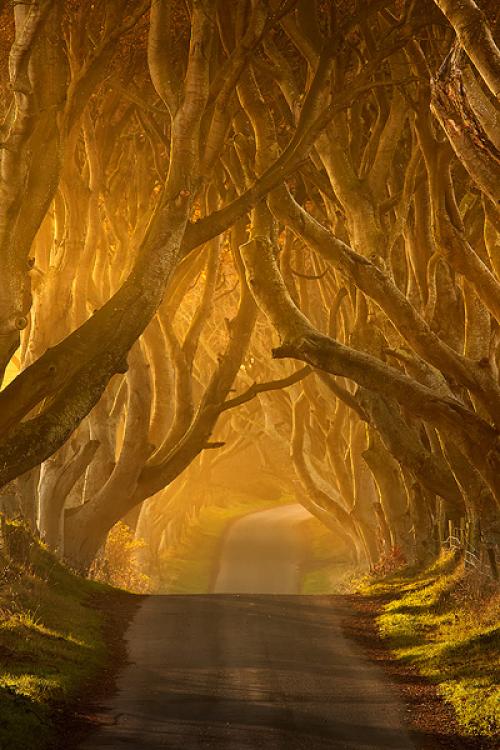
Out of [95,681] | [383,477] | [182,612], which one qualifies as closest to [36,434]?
[95,681]

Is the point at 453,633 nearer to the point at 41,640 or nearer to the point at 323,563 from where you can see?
the point at 41,640

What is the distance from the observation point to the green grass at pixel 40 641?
862cm

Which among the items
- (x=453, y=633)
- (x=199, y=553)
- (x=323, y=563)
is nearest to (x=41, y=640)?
(x=453, y=633)

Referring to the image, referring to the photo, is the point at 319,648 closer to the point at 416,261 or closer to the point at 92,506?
the point at 416,261

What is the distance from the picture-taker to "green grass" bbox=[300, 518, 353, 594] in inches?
1325

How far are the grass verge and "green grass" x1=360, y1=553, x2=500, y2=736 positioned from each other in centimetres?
365

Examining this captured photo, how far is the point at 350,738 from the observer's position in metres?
8.97

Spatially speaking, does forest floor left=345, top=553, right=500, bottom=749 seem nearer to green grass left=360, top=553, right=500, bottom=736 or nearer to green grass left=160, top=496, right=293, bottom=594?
green grass left=360, top=553, right=500, bottom=736

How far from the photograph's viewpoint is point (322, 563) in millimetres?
40969

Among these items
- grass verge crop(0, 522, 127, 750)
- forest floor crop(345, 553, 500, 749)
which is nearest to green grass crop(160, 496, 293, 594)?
forest floor crop(345, 553, 500, 749)

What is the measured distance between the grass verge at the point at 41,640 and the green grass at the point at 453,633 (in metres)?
3.65

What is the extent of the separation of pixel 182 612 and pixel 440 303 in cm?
663

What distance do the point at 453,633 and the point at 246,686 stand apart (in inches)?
144

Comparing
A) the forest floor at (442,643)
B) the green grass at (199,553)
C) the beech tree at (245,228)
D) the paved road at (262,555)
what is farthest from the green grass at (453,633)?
the green grass at (199,553)
